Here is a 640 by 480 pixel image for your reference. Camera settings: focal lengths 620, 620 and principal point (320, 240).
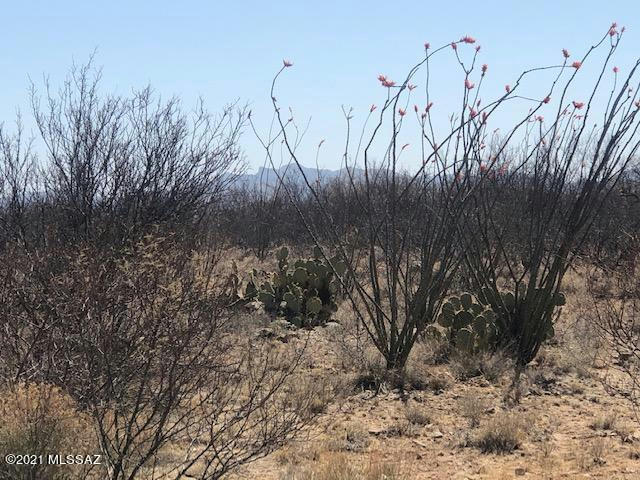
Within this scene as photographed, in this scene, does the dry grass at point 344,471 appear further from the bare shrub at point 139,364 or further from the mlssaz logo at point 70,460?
the mlssaz logo at point 70,460

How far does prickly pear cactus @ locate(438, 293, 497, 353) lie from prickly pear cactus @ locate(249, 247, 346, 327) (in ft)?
6.43

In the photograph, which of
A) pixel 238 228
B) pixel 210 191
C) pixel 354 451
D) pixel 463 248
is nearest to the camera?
pixel 354 451

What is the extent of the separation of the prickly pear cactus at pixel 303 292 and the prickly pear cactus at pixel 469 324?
196cm

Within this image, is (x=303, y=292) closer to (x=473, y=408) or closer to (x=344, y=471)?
(x=473, y=408)

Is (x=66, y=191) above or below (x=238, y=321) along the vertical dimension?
above

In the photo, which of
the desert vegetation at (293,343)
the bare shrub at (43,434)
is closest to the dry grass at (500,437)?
the desert vegetation at (293,343)

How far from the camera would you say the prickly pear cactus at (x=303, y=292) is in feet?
28.0

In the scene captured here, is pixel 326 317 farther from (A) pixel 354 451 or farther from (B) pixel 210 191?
(A) pixel 354 451

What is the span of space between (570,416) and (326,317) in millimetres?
4164

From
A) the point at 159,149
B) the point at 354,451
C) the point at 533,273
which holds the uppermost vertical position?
the point at 159,149

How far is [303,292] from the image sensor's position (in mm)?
8922

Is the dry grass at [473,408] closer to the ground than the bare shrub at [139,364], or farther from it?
closer to the ground

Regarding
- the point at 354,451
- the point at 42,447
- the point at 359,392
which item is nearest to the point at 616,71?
the point at 359,392

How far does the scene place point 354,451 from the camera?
4.28 meters
